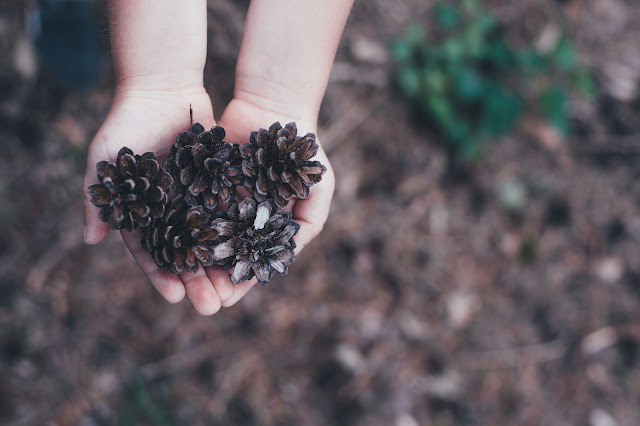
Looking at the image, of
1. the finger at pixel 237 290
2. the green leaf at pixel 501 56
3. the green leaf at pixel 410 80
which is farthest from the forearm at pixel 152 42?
the green leaf at pixel 501 56

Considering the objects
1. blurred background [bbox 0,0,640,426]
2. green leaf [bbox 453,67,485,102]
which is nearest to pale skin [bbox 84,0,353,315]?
blurred background [bbox 0,0,640,426]

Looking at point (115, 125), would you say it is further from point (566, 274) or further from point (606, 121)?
point (606, 121)

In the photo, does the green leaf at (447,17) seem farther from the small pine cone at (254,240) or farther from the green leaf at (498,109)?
the small pine cone at (254,240)

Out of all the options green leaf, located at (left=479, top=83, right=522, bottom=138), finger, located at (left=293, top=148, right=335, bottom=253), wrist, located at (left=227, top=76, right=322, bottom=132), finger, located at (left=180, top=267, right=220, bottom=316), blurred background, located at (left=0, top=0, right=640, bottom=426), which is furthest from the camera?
green leaf, located at (left=479, top=83, right=522, bottom=138)

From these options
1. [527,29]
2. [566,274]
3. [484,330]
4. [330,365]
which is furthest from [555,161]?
[330,365]

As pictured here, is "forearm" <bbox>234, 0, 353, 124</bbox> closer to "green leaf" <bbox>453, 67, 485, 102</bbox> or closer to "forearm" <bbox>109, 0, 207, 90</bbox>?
"forearm" <bbox>109, 0, 207, 90</bbox>
